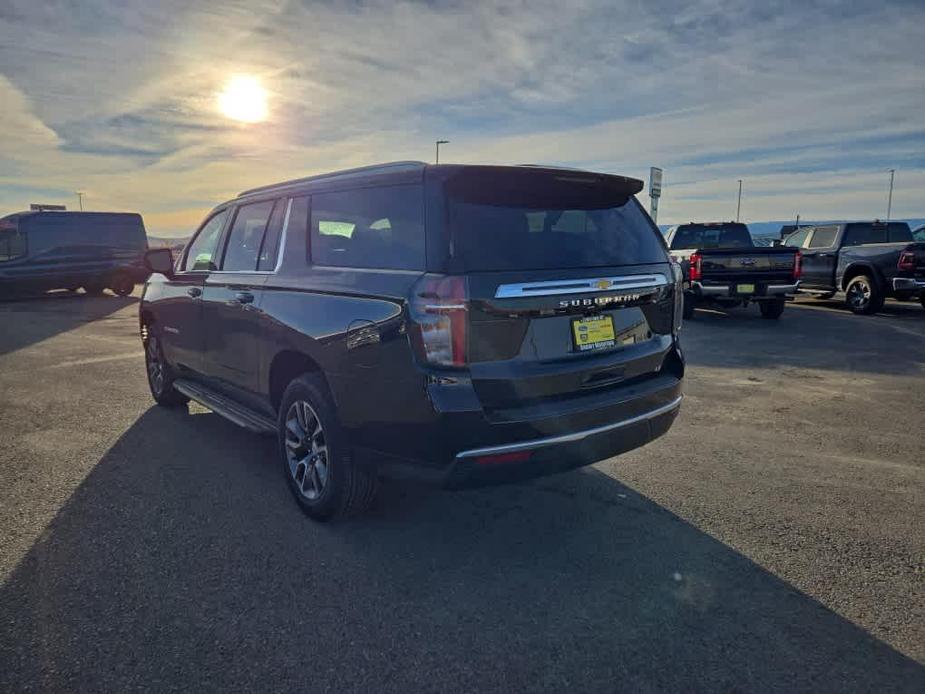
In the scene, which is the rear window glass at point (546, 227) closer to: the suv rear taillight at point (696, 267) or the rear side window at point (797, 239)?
the suv rear taillight at point (696, 267)

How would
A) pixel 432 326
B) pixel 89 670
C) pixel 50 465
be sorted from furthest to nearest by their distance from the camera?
pixel 50 465
pixel 432 326
pixel 89 670

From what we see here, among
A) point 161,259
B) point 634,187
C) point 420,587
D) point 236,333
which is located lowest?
point 420,587

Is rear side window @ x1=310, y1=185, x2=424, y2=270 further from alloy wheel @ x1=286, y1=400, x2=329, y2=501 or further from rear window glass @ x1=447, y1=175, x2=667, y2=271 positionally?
alloy wheel @ x1=286, y1=400, x2=329, y2=501

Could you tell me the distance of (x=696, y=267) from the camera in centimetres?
1191

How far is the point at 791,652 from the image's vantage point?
2.45 m

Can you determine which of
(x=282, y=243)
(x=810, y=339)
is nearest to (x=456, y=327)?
(x=282, y=243)

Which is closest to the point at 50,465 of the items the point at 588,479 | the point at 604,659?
the point at 588,479

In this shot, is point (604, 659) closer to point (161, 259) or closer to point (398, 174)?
point (398, 174)

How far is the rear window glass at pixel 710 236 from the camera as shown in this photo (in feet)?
46.3

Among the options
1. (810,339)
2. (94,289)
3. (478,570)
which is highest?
(94,289)

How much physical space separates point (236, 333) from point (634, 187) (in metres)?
2.71

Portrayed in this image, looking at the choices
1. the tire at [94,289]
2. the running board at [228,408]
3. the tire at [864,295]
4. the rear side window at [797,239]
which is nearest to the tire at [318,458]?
the running board at [228,408]

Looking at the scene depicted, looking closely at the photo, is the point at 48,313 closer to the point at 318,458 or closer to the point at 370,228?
the point at 318,458

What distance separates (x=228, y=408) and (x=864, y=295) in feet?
42.4
